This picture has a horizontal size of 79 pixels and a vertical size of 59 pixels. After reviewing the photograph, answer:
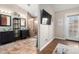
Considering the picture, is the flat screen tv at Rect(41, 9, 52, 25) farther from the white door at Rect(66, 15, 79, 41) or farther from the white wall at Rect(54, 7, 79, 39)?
the white door at Rect(66, 15, 79, 41)

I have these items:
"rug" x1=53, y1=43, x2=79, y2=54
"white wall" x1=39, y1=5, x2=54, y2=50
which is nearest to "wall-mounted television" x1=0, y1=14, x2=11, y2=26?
"white wall" x1=39, y1=5, x2=54, y2=50

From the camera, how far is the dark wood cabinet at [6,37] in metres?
1.51

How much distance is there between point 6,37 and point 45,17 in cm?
76

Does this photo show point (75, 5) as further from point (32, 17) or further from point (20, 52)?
point (20, 52)

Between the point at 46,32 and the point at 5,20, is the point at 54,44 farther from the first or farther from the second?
the point at 5,20

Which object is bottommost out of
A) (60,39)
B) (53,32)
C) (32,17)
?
(60,39)

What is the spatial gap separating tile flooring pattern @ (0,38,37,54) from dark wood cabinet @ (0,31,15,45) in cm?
7

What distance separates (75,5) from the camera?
152 centimetres

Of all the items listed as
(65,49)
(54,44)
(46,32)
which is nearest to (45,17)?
(46,32)

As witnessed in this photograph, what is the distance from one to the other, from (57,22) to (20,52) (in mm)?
838

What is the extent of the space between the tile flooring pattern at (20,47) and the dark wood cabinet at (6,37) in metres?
0.07

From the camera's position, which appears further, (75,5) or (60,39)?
(60,39)

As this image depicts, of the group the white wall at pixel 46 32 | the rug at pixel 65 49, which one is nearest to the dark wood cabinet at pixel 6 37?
the white wall at pixel 46 32
